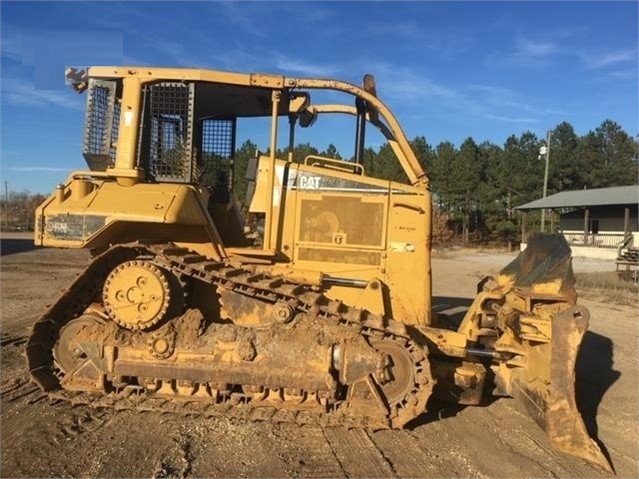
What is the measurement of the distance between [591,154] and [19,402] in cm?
7692

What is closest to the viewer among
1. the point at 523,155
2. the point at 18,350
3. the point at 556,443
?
the point at 556,443

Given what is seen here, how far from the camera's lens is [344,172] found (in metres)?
6.21

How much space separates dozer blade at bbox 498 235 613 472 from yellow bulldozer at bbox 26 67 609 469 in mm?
17

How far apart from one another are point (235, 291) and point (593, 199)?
43.0 metres

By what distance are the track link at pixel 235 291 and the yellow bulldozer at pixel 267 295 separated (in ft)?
0.06

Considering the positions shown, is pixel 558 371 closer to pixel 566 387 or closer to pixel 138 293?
pixel 566 387

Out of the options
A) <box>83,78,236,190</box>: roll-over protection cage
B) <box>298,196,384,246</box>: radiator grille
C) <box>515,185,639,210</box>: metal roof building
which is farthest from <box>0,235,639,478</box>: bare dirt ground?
<box>515,185,639,210</box>: metal roof building

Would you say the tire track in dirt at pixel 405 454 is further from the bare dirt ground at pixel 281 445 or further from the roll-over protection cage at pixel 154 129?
the roll-over protection cage at pixel 154 129

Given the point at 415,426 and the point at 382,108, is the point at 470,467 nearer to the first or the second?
the point at 415,426

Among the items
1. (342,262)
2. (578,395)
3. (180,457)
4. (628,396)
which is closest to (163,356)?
(180,457)

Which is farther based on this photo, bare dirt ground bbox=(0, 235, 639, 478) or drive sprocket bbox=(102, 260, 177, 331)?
drive sprocket bbox=(102, 260, 177, 331)

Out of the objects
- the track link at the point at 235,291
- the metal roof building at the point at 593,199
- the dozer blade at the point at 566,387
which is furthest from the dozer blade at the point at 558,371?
the metal roof building at the point at 593,199

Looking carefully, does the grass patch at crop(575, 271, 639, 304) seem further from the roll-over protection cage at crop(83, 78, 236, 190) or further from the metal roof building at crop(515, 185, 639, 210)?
the metal roof building at crop(515, 185, 639, 210)

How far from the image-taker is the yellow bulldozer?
5.21 metres
